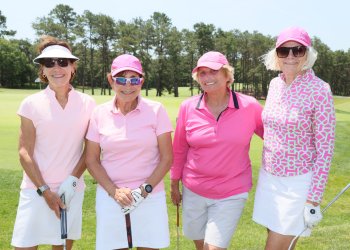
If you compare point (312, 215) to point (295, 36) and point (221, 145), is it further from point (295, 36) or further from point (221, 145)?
point (295, 36)

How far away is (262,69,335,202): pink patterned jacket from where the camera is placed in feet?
11.3

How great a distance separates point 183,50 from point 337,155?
220 feet

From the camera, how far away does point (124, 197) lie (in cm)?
367

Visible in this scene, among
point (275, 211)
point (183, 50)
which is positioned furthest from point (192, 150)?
point (183, 50)

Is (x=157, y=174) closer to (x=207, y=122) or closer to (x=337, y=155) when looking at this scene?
(x=207, y=122)

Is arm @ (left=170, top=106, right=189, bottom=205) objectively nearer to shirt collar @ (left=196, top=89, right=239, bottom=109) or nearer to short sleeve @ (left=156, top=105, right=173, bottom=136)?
shirt collar @ (left=196, top=89, right=239, bottom=109)

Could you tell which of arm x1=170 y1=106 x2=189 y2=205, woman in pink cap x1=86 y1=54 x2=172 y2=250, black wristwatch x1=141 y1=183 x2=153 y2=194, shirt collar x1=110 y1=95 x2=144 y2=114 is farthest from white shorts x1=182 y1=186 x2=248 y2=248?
shirt collar x1=110 y1=95 x2=144 y2=114

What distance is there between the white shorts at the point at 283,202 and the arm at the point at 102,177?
116 centimetres

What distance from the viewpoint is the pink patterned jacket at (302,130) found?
3.44 metres

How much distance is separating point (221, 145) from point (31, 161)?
5.51 ft

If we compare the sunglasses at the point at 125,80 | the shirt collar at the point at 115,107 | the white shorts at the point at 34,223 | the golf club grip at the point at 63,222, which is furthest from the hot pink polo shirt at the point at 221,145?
the white shorts at the point at 34,223

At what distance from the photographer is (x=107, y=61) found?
78.2m

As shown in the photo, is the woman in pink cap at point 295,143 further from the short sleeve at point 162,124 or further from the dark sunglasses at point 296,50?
the short sleeve at point 162,124

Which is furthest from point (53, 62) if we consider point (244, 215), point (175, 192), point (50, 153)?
point (244, 215)
